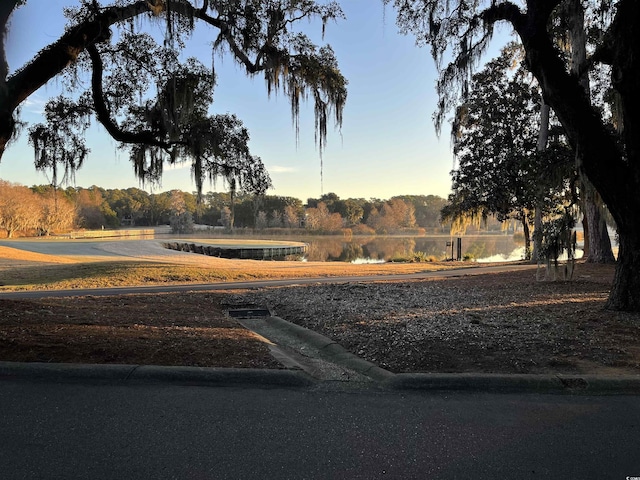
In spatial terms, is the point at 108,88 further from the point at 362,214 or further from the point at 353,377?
the point at 362,214

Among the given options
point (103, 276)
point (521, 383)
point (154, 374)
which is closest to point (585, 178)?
point (521, 383)

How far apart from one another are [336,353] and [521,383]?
2.26m

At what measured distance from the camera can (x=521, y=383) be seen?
4352mm

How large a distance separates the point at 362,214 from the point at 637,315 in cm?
11328

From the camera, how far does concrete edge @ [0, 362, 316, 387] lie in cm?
439

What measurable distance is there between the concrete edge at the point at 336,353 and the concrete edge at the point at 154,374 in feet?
2.45

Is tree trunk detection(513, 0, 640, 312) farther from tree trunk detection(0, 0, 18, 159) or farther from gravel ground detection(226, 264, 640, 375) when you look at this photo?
tree trunk detection(0, 0, 18, 159)

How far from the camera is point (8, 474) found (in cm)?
277

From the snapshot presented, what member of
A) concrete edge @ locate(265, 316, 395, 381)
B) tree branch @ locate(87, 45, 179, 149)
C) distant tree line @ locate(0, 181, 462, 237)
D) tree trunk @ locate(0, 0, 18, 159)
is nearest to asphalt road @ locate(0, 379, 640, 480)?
concrete edge @ locate(265, 316, 395, 381)

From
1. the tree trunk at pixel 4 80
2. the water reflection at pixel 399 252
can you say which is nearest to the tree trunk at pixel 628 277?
the tree trunk at pixel 4 80

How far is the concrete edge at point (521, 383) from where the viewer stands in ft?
14.1

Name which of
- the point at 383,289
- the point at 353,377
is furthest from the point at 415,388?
the point at 383,289

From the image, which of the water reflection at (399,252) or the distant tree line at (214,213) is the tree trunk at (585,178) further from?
the distant tree line at (214,213)

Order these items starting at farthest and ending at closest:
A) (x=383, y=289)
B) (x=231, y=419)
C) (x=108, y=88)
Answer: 1. (x=383, y=289)
2. (x=108, y=88)
3. (x=231, y=419)
